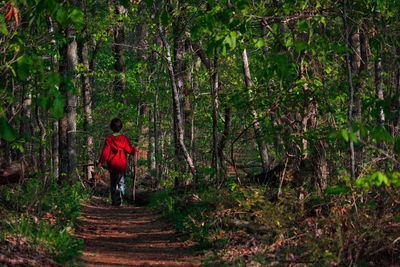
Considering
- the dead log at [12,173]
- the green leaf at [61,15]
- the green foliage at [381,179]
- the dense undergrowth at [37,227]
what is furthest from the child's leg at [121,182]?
the green foliage at [381,179]

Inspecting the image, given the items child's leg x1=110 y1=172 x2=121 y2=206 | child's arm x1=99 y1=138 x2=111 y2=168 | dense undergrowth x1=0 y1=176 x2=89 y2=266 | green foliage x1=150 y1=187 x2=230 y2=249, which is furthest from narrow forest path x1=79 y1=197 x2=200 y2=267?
child's arm x1=99 y1=138 x2=111 y2=168

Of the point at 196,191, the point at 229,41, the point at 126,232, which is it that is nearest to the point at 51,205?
the point at 126,232

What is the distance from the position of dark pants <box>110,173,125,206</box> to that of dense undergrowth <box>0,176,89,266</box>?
8.14 feet

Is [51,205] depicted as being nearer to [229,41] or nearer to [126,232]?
[126,232]

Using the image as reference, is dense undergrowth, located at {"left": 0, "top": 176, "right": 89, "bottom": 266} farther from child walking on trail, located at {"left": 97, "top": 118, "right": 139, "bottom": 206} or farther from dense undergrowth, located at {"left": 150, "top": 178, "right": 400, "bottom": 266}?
child walking on trail, located at {"left": 97, "top": 118, "right": 139, "bottom": 206}

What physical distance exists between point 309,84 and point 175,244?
360 centimetres

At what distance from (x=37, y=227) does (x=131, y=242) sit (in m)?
2.04

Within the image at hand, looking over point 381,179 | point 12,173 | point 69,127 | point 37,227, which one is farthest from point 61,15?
point 69,127

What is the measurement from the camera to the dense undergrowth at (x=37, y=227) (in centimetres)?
770

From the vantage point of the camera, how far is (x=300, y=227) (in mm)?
9039

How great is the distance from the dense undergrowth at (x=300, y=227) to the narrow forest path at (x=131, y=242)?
0.40 metres

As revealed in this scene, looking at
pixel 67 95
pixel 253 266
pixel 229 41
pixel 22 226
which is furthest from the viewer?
pixel 67 95

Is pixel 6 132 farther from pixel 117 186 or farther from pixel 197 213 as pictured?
pixel 117 186

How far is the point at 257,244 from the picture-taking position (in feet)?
29.1
